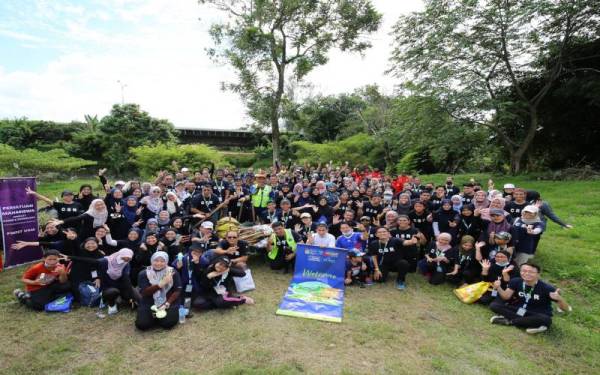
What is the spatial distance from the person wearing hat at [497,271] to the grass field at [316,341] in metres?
0.29

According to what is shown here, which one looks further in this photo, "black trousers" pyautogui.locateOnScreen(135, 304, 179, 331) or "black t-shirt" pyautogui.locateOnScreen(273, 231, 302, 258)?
"black t-shirt" pyautogui.locateOnScreen(273, 231, 302, 258)

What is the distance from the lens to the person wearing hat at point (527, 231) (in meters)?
6.14

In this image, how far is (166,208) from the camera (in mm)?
7613

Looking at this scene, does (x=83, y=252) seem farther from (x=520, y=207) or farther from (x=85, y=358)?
(x=520, y=207)

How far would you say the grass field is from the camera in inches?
157

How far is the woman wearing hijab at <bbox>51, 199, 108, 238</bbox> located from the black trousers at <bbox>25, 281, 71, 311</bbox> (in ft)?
3.83

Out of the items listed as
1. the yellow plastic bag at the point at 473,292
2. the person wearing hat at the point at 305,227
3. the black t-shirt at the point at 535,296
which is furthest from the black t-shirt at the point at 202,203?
the black t-shirt at the point at 535,296

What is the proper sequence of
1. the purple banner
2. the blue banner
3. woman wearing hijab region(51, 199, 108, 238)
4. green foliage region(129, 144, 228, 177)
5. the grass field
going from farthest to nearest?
green foliage region(129, 144, 228, 177) < the purple banner < woman wearing hijab region(51, 199, 108, 238) < the blue banner < the grass field

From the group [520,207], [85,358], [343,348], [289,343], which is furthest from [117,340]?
[520,207]

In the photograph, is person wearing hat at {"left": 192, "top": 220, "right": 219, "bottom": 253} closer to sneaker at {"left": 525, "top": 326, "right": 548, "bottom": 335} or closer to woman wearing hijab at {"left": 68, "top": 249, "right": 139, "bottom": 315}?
woman wearing hijab at {"left": 68, "top": 249, "right": 139, "bottom": 315}

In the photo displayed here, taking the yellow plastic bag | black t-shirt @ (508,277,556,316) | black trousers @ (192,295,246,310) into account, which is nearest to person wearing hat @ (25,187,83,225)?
black trousers @ (192,295,246,310)

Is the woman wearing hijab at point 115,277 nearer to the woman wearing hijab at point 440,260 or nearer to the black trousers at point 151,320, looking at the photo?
the black trousers at point 151,320

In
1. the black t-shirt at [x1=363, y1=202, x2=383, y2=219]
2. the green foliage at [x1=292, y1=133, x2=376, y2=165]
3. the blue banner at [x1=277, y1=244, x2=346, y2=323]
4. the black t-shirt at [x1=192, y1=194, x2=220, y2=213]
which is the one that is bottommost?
the blue banner at [x1=277, y1=244, x2=346, y2=323]

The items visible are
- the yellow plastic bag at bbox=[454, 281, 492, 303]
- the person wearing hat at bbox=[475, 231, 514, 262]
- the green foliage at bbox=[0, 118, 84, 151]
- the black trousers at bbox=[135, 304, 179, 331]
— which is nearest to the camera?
the black trousers at bbox=[135, 304, 179, 331]
